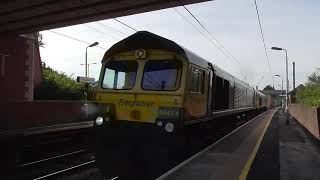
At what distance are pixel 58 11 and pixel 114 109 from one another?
799cm

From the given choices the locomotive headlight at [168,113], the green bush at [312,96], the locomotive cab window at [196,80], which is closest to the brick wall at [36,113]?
the locomotive cab window at [196,80]

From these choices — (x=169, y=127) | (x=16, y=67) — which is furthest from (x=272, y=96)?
(x=169, y=127)

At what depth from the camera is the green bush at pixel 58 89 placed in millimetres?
Result: 29281

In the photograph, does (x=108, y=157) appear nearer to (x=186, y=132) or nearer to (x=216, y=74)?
(x=186, y=132)

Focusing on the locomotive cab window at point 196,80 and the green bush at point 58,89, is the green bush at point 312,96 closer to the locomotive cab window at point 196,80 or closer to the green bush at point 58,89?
the locomotive cab window at point 196,80

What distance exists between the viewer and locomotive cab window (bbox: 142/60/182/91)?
11.5m

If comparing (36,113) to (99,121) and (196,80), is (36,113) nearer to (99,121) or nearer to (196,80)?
(99,121)

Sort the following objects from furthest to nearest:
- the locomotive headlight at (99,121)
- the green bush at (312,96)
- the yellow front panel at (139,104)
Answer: the green bush at (312,96)
the locomotive headlight at (99,121)
the yellow front panel at (139,104)

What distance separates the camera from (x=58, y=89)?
99.6 feet

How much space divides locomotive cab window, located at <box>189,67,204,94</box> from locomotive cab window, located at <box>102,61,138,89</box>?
4.74ft

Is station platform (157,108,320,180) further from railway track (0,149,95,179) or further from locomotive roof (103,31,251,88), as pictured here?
railway track (0,149,95,179)

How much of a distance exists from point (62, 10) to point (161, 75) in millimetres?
8123

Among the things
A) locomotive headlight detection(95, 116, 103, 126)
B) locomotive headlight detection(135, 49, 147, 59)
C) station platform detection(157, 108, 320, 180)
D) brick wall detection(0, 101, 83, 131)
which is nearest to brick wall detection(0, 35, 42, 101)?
brick wall detection(0, 101, 83, 131)

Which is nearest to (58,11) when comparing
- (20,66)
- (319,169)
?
(20,66)
